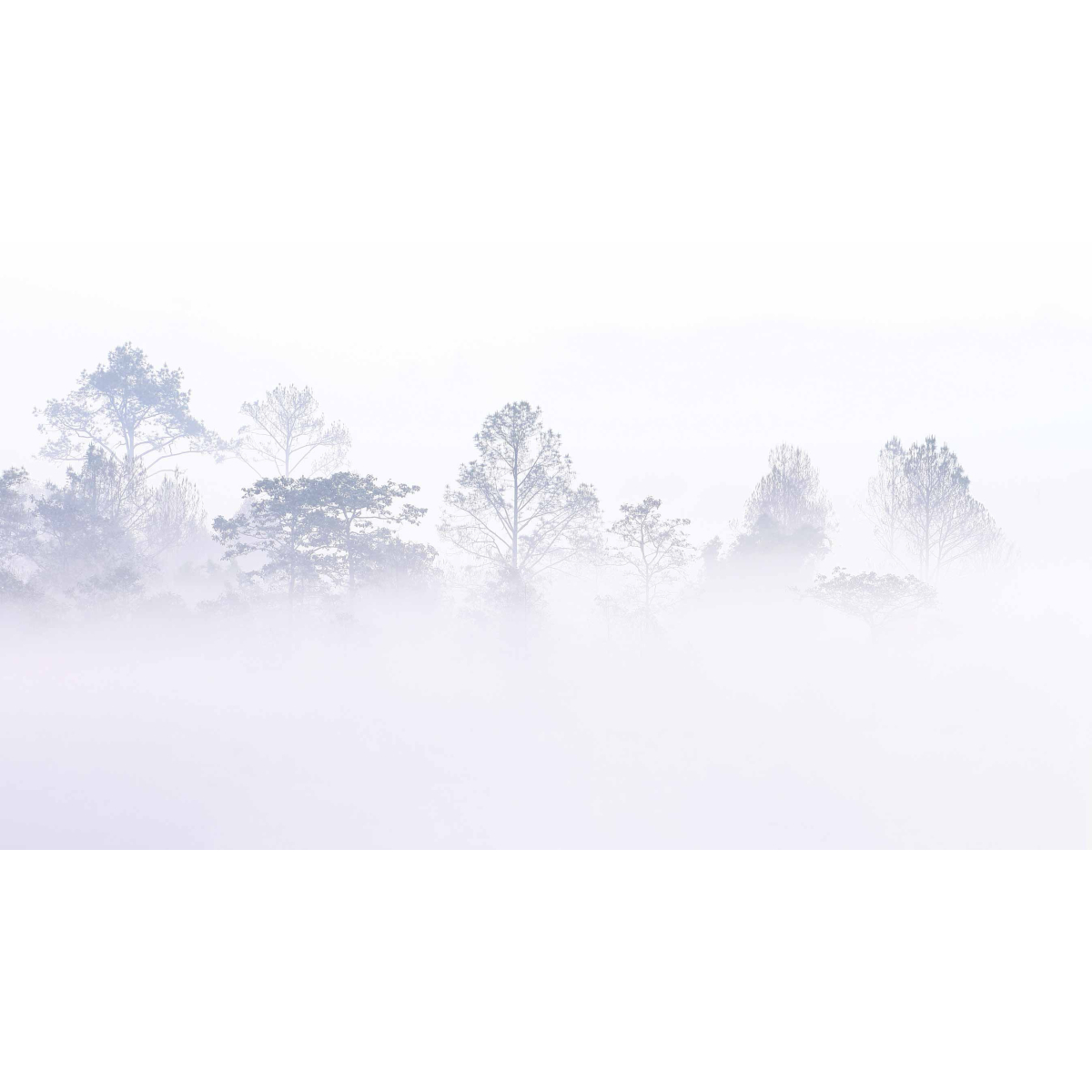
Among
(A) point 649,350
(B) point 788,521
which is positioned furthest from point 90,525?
(B) point 788,521

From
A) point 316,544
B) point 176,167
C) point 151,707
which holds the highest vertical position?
point 176,167

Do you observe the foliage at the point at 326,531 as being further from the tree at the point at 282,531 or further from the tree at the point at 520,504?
the tree at the point at 520,504

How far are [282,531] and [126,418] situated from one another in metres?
2.23

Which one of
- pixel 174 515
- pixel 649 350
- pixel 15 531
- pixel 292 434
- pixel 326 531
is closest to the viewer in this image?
pixel 15 531

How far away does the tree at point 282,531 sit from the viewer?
956 cm

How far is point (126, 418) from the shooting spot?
374 inches

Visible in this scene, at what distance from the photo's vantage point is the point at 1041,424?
10281mm

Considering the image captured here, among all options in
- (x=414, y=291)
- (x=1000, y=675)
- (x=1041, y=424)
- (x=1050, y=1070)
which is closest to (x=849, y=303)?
(x=1041, y=424)

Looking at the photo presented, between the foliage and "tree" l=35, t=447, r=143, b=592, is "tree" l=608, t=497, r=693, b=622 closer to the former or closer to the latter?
the foliage

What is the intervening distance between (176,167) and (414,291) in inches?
124

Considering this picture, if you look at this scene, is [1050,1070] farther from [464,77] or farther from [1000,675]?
[464,77]

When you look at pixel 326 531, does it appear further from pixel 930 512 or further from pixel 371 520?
pixel 930 512

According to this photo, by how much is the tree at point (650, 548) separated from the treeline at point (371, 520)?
2 cm

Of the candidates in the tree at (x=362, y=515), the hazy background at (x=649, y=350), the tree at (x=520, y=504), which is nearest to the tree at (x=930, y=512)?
the hazy background at (x=649, y=350)
